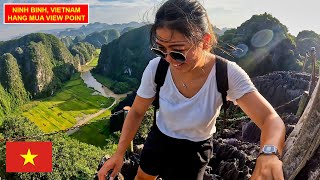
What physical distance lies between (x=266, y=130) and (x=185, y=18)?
3.38ft

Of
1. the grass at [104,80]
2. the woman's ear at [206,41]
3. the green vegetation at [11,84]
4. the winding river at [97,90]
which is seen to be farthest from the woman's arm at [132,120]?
the grass at [104,80]

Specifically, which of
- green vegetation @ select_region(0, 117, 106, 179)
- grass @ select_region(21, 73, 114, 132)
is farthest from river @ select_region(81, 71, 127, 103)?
green vegetation @ select_region(0, 117, 106, 179)

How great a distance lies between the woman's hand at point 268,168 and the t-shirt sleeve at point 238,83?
0.69 meters

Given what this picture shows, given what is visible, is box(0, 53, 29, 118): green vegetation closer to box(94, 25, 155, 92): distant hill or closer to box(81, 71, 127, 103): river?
box(81, 71, 127, 103): river

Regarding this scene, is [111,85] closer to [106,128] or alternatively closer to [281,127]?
[106,128]

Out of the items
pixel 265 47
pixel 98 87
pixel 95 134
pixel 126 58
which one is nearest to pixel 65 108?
pixel 95 134

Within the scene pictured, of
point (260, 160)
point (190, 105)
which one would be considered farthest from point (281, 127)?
point (190, 105)

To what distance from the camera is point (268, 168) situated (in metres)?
1.81

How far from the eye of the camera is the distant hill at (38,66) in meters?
92.6

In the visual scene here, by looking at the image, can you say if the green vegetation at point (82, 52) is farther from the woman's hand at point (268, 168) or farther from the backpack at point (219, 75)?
the woman's hand at point (268, 168)

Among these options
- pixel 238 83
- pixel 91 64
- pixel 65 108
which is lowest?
pixel 91 64

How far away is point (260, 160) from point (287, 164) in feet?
5.34

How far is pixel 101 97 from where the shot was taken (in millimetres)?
79750

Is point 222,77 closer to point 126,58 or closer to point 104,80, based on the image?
point 104,80
